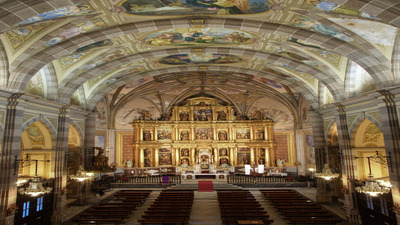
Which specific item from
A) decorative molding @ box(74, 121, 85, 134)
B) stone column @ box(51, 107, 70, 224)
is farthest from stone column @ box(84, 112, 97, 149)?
stone column @ box(51, 107, 70, 224)

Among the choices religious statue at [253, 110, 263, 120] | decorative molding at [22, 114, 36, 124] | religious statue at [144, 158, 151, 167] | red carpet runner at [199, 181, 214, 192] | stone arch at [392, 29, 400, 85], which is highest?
religious statue at [253, 110, 263, 120]

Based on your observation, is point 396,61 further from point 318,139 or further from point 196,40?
point 318,139

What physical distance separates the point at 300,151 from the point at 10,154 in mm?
24592

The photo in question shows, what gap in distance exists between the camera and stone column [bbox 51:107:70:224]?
13.6 m

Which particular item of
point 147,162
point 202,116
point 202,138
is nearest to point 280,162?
point 202,138

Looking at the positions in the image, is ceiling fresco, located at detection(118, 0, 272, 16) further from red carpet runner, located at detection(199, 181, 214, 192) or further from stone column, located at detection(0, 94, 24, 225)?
red carpet runner, located at detection(199, 181, 214, 192)

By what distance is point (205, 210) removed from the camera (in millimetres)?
15070

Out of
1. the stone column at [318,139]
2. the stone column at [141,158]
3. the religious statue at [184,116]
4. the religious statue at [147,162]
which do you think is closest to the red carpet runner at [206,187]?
the stone column at [318,139]

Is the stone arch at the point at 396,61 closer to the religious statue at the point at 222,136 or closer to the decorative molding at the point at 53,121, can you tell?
the decorative molding at the point at 53,121

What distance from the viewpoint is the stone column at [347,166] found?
13.3 meters

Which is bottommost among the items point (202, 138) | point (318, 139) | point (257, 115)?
point (318, 139)

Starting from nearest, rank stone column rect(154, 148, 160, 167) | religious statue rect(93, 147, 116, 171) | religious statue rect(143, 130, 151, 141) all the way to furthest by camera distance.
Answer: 1. religious statue rect(93, 147, 116, 171)
2. stone column rect(154, 148, 160, 167)
3. religious statue rect(143, 130, 151, 141)

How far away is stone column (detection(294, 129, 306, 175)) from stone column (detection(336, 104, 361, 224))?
43.5 ft

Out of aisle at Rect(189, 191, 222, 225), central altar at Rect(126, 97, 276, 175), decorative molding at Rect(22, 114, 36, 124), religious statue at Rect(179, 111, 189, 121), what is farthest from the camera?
religious statue at Rect(179, 111, 189, 121)
